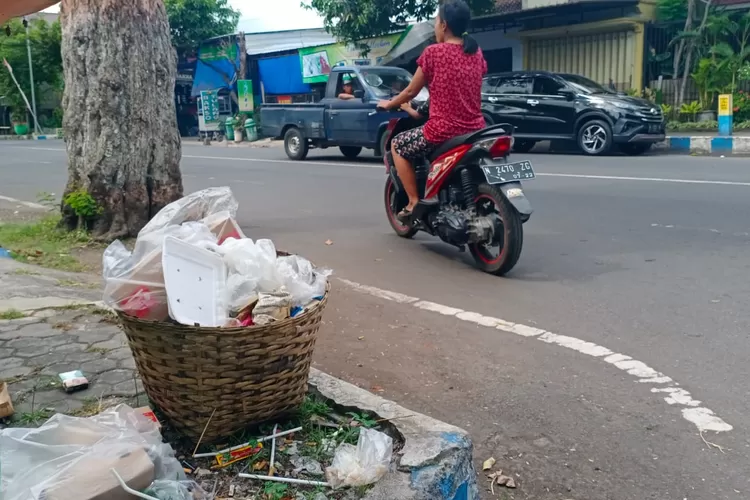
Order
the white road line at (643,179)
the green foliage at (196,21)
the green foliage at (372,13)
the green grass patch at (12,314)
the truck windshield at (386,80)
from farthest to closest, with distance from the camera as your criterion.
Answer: the green foliage at (196,21)
the green foliage at (372,13)
the truck windshield at (386,80)
the white road line at (643,179)
the green grass patch at (12,314)

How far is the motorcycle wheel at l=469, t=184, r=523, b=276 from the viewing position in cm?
540

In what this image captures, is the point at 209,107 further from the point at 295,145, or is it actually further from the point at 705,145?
the point at 705,145

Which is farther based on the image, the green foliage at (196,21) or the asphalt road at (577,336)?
the green foliage at (196,21)

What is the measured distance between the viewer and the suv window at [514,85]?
578 inches

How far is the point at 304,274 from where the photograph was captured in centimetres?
287

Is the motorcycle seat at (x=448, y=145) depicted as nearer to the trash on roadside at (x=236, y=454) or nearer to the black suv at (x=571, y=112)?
the trash on roadside at (x=236, y=454)

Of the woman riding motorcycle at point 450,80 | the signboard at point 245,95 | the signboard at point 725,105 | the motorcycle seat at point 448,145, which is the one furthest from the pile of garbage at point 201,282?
the signboard at point 245,95

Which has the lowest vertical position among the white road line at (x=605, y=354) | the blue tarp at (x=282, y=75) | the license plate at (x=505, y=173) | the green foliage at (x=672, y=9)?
the white road line at (x=605, y=354)

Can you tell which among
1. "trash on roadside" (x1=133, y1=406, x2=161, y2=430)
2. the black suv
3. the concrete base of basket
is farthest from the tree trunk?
the black suv

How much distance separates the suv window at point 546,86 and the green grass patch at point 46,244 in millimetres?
9817

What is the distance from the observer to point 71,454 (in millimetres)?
2160

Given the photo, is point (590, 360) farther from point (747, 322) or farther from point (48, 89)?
point (48, 89)

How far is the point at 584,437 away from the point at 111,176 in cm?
508

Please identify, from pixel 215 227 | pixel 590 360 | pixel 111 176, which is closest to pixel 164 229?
pixel 215 227
